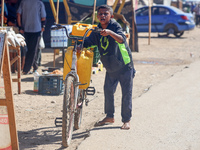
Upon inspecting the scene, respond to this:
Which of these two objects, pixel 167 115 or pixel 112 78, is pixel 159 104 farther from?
pixel 112 78

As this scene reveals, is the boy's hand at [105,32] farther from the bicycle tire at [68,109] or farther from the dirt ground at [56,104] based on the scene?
the dirt ground at [56,104]

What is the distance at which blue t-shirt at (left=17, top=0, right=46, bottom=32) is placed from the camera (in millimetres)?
10430

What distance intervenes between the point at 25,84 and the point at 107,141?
450 cm

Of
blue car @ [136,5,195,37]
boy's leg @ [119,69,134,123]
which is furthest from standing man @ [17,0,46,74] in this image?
blue car @ [136,5,195,37]

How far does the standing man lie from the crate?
2.09 meters

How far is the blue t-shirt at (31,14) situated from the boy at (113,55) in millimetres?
4838

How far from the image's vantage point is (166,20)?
912 inches

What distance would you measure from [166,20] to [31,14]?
45.5 feet

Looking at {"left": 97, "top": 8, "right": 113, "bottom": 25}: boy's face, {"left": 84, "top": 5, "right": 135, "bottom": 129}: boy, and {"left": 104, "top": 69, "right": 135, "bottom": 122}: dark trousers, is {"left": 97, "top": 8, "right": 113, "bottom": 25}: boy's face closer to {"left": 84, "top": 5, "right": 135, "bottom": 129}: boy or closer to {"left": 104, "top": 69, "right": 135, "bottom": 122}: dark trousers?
{"left": 84, "top": 5, "right": 135, "bottom": 129}: boy

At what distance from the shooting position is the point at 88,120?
6.61 metres

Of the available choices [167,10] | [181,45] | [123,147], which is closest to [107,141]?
[123,147]

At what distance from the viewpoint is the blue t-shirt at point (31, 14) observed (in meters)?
10.4

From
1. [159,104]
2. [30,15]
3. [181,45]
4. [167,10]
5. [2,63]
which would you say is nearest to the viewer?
[2,63]

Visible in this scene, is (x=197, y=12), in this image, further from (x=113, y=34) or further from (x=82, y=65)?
(x=82, y=65)
